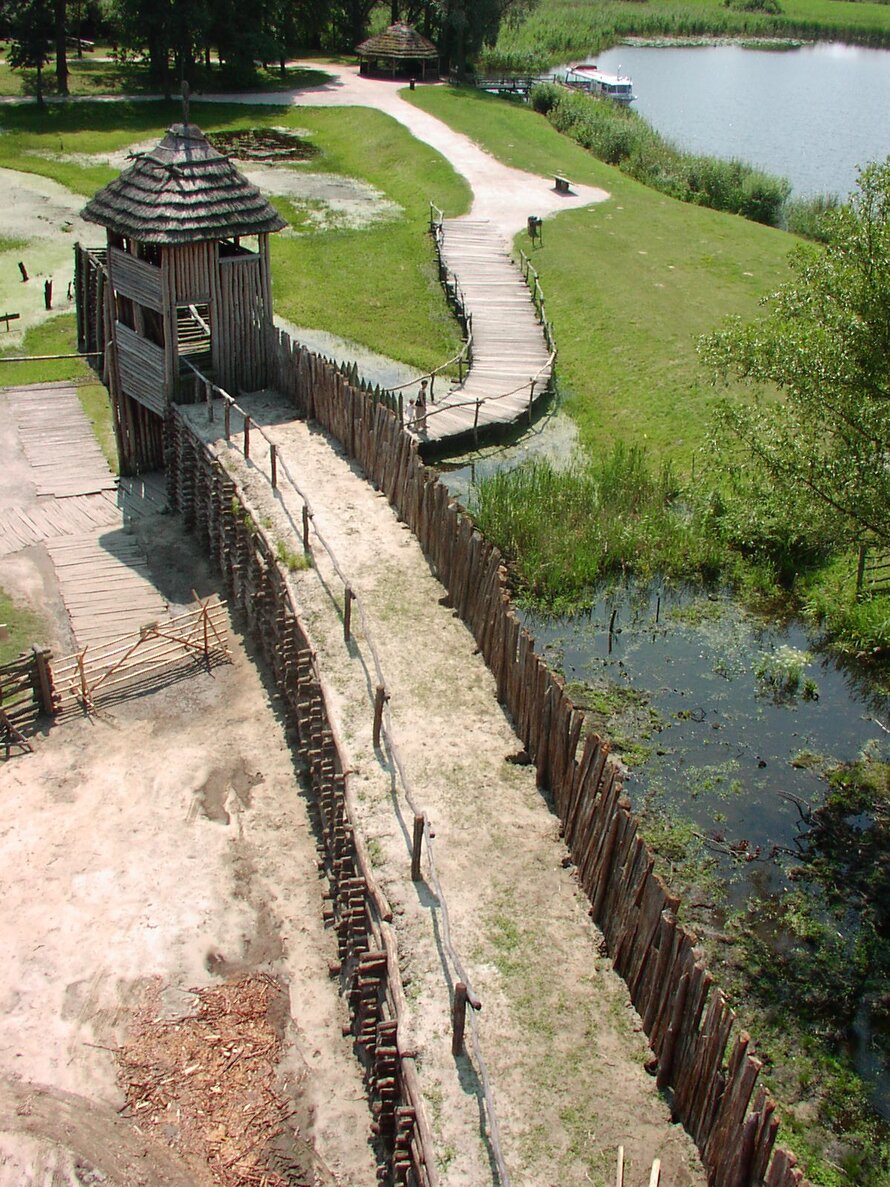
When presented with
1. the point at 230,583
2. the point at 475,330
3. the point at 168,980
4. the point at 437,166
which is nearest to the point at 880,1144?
the point at 168,980

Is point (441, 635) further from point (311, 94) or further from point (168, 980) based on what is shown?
point (311, 94)

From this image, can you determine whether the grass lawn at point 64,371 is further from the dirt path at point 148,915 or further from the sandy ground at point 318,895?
the dirt path at point 148,915

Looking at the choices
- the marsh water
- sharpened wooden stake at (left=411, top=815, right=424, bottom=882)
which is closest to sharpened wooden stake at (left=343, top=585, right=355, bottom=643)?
the marsh water

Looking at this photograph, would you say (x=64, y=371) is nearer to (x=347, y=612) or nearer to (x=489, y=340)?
(x=489, y=340)

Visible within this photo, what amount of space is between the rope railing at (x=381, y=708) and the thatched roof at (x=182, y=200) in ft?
8.44

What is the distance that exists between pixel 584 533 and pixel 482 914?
397 inches

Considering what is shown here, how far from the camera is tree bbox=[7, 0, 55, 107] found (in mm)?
45406

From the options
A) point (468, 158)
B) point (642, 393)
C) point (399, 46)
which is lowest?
point (642, 393)

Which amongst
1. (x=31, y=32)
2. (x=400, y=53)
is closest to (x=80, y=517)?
(x=31, y=32)

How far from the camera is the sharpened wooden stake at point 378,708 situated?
14031mm

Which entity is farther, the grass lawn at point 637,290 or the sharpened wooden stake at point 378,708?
the grass lawn at point 637,290

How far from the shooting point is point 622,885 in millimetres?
11484

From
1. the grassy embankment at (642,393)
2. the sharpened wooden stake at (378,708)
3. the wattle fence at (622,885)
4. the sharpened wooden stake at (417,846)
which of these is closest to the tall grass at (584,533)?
the grassy embankment at (642,393)

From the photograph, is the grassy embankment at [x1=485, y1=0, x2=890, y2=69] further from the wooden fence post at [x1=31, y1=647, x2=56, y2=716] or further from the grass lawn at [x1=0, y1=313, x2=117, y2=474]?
the wooden fence post at [x1=31, y1=647, x2=56, y2=716]
